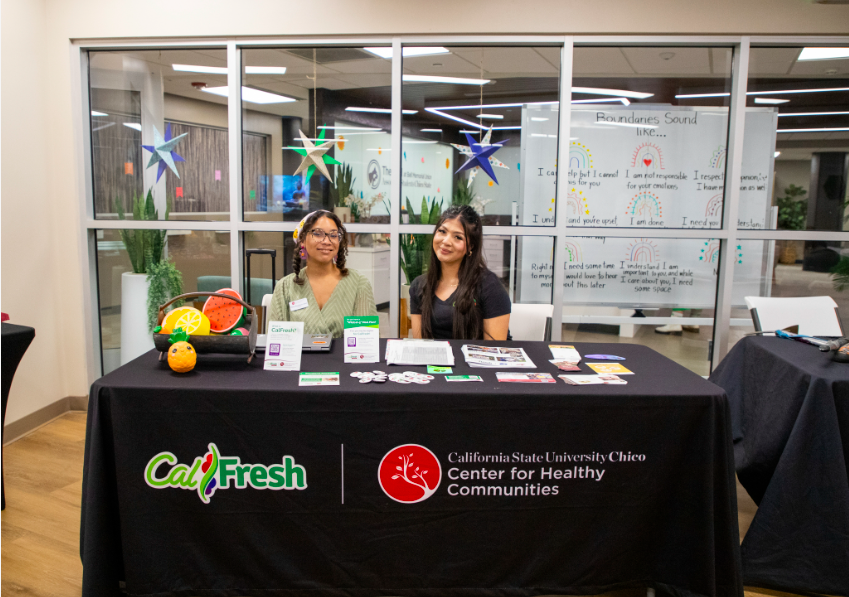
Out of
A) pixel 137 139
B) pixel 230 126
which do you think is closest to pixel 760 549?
pixel 230 126

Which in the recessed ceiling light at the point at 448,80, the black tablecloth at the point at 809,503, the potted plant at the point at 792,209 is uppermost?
the recessed ceiling light at the point at 448,80

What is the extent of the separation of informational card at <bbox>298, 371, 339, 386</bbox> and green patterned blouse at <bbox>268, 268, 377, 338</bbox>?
2.51 feet

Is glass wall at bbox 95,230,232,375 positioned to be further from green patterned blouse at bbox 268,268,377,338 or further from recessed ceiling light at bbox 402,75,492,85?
recessed ceiling light at bbox 402,75,492,85

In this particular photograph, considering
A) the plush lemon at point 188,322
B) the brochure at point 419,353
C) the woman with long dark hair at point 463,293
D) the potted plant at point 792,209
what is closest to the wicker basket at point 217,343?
the plush lemon at point 188,322

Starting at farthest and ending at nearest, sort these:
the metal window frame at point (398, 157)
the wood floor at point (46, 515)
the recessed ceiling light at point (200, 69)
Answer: the recessed ceiling light at point (200, 69) → the metal window frame at point (398, 157) → the wood floor at point (46, 515)

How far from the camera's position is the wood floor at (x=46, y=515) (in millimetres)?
2176

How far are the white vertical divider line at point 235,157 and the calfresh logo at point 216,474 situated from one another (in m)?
2.13

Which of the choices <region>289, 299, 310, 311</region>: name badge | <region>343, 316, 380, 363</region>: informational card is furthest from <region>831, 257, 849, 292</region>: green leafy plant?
<region>289, 299, 310, 311</region>: name badge

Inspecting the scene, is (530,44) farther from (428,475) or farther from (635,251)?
(428,475)

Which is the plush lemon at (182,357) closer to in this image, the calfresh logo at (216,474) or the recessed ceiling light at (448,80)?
the calfresh logo at (216,474)

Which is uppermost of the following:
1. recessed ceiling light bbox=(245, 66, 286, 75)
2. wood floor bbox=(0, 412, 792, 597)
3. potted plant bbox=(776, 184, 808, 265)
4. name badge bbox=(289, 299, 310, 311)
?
recessed ceiling light bbox=(245, 66, 286, 75)

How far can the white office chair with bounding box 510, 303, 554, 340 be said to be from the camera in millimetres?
3008

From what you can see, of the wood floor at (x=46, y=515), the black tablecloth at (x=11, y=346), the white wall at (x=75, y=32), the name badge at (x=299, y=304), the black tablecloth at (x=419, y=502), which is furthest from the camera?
the white wall at (x=75, y=32)

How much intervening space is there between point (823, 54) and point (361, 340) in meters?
3.42
